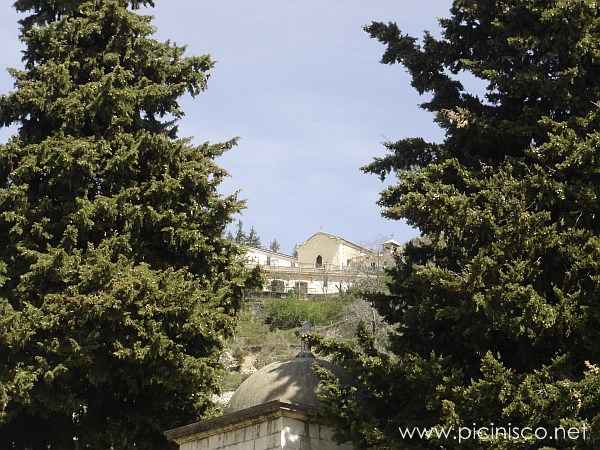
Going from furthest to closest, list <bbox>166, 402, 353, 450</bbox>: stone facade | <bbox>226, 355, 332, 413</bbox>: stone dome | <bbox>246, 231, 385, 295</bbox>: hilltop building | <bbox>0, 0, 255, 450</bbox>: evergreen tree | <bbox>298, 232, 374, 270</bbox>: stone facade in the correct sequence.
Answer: <bbox>298, 232, 374, 270</bbox>: stone facade, <bbox>246, 231, 385, 295</bbox>: hilltop building, <bbox>0, 0, 255, 450</bbox>: evergreen tree, <bbox>226, 355, 332, 413</bbox>: stone dome, <bbox>166, 402, 353, 450</bbox>: stone facade

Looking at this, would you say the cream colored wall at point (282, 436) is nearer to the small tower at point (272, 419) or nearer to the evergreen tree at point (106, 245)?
the small tower at point (272, 419)

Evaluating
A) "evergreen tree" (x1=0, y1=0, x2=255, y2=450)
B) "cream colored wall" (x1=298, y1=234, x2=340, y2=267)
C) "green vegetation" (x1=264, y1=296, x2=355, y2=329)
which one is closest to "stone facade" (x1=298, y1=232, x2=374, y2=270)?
"cream colored wall" (x1=298, y1=234, x2=340, y2=267)

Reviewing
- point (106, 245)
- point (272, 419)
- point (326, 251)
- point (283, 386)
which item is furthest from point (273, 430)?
point (326, 251)

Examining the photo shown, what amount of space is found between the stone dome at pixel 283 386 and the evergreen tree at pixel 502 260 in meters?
0.66

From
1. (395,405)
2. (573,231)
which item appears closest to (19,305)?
(395,405)

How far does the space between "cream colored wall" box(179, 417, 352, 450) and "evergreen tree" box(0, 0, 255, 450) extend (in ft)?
5.85

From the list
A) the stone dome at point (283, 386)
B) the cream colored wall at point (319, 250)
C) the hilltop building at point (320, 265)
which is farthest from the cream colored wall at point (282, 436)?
the cream colored wall at point (319, 250)

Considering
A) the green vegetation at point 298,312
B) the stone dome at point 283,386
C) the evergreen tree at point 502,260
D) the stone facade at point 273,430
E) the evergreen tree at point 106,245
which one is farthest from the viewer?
the green vegetation at point 298,312

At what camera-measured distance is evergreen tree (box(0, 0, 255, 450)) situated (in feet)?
48.8

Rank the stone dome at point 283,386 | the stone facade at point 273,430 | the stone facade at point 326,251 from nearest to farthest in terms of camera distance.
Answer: the stone facade at point 273,430
the stone dome at point 283,386
the stone facade at point 326,251

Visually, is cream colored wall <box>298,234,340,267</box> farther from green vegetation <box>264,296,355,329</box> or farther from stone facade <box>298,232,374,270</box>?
green vegetation <box>264,296,355,329</box>

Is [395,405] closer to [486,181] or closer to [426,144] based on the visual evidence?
[486,181]

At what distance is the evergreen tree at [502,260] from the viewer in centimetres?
1116

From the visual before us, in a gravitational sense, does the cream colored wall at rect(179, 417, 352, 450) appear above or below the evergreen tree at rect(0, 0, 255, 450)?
below
